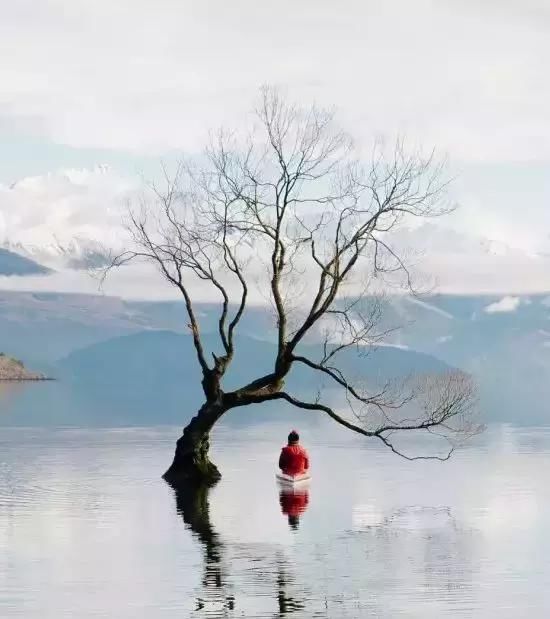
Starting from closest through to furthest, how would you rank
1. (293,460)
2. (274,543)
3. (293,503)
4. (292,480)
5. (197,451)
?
(274,543)
(293,503)
(292,480)
(293,460)
(197,451)

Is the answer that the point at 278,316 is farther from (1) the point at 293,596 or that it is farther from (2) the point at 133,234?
(1) the point at 293,596

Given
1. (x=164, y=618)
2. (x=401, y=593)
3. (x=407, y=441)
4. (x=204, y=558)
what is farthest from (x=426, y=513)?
(x=407, y=441)

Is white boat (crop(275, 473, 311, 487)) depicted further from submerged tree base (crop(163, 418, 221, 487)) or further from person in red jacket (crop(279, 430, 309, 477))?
submerged tree base (crop(163, 418, 221, 487))

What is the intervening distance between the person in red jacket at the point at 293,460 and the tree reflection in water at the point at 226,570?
25.9 ft

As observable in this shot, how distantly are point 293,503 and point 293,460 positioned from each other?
19.4 ft

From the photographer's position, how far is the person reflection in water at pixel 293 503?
37938mm

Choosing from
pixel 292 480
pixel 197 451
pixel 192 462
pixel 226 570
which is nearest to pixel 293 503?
pixel 292 480

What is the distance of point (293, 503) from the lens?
42750 millimetres

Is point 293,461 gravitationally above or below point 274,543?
above

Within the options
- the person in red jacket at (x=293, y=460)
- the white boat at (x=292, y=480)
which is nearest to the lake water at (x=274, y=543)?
the white boat at (x=292, y=480)

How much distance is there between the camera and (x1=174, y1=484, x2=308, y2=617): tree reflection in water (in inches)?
933

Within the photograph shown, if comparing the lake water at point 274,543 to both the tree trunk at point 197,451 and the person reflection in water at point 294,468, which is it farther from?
the tree trunk at point 197,451

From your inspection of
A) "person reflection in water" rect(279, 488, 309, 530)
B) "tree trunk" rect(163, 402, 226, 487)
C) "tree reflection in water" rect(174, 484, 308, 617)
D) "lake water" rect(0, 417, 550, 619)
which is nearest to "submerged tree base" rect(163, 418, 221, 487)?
"tree trunk" rect(163, 402, 226, 487)

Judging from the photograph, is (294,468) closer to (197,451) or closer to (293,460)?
(293,460)
